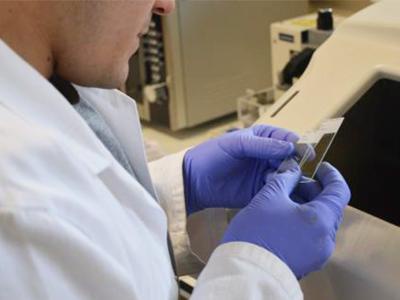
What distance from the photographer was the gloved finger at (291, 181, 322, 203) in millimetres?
724

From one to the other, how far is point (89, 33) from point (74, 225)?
188 mm

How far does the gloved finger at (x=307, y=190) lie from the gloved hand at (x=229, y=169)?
0.06 metres

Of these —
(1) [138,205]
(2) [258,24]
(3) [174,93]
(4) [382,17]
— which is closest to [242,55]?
(2) [258,24]

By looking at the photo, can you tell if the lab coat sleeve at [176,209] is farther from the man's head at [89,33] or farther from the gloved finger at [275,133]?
the man's head at [89,33]

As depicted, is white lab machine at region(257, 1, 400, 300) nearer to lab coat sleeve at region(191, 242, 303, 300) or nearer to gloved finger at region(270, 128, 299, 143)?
gloved finger at region(270, 128, 299, 143)

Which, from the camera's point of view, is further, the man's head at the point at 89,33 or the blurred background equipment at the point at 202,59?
the blurred background equipment at the point at 202,59

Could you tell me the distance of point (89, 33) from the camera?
2.00ft

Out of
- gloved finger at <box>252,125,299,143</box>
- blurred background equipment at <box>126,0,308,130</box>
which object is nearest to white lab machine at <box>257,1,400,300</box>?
gloved finger at <box>252,125,299,143</box>

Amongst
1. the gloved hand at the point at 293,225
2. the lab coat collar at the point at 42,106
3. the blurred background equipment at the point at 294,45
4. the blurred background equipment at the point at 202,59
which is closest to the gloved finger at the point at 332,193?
the gloved hand at the point at 293,225

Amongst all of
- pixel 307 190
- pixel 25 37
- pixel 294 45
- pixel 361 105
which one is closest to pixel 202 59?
pixel 294 45

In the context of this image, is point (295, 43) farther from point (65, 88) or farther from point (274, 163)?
point (65, 88)

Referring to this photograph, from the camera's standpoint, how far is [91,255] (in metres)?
0.53

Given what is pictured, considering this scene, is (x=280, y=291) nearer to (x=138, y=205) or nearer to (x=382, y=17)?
(x=138, y=205)

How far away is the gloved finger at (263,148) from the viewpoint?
751mm
